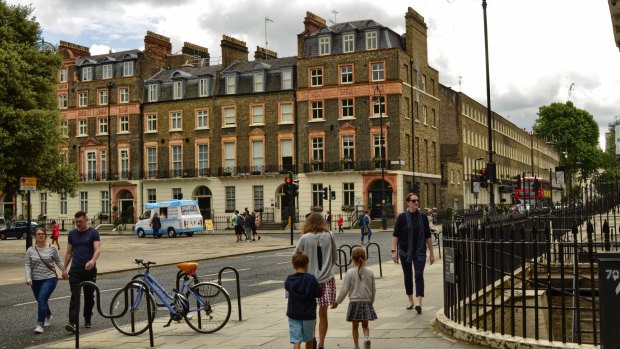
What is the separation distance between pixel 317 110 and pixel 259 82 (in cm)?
601

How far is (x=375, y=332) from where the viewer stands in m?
10.2

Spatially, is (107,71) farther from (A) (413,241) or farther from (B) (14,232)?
(A) (413,241)

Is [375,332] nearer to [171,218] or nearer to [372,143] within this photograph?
[171,218]

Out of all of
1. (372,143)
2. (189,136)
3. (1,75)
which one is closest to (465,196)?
(372,143)

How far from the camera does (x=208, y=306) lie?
35.7 ft

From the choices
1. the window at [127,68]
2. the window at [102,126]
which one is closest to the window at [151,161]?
the window at [102,126]

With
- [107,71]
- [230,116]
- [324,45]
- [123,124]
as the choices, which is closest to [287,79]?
[324,45]

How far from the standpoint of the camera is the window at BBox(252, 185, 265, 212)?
60.7m

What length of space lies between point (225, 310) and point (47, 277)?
3030 mm

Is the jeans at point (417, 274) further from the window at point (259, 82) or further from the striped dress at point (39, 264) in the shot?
the window at point (259, 82)

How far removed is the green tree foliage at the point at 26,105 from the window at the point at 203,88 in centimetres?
3300

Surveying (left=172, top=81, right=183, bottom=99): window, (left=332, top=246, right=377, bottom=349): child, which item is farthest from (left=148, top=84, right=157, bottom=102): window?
(left=332, top=246, right=377, bottom=349): child

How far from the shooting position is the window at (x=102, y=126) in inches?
2675

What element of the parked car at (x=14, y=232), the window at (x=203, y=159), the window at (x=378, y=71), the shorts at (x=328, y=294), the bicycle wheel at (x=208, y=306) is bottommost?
the parked car at (x=14, y=232)
